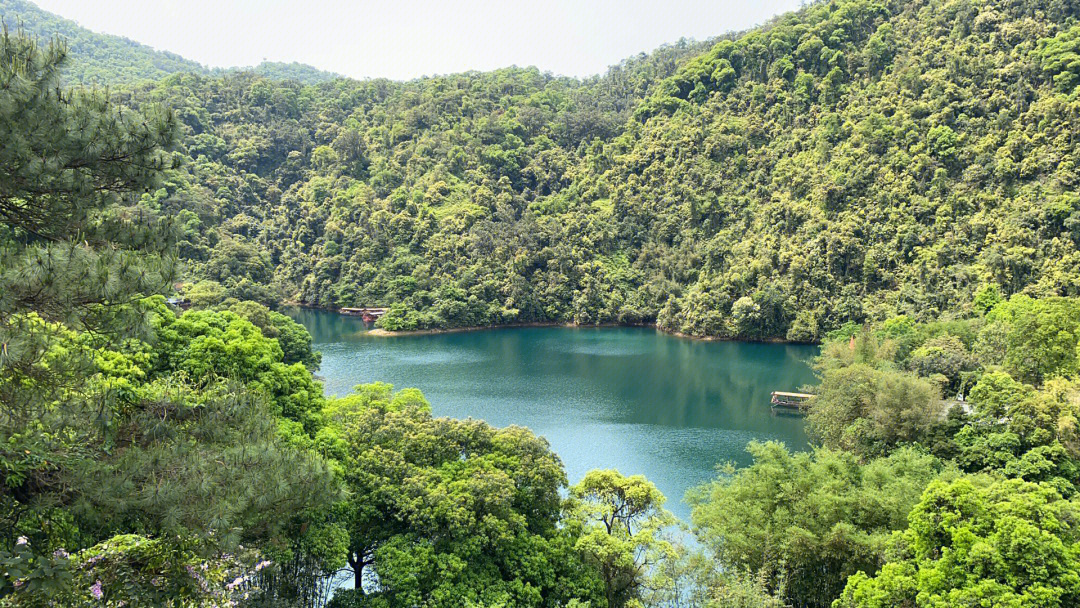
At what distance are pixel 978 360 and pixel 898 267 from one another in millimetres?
22953

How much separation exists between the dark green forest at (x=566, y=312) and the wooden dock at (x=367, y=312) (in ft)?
3.56

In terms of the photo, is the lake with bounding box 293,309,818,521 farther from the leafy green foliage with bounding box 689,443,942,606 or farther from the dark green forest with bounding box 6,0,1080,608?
the leafy green foliage with bounding box 689,443,942,606

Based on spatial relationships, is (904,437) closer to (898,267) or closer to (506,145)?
(898,267)

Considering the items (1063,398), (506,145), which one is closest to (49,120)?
(1063,398)

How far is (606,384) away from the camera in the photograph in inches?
1378

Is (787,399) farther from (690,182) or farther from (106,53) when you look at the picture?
(106,53)

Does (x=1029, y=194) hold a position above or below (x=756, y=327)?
above

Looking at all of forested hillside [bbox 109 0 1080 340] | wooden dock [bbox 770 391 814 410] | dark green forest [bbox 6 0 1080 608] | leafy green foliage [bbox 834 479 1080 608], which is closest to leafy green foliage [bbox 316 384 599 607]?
dark green forest [bbox 6 0 1080 608]

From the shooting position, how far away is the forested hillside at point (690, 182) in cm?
4278

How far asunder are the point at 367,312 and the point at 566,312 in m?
15.9

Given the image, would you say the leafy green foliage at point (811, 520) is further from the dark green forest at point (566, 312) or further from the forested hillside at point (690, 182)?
the forested hillside at point (690, 182)

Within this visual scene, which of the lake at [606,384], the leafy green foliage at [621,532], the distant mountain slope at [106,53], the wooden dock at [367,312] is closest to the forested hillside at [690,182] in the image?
the wooden dock at [367,312]

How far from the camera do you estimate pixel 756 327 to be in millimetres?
46844

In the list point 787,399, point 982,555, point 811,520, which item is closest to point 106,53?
point 787,399
